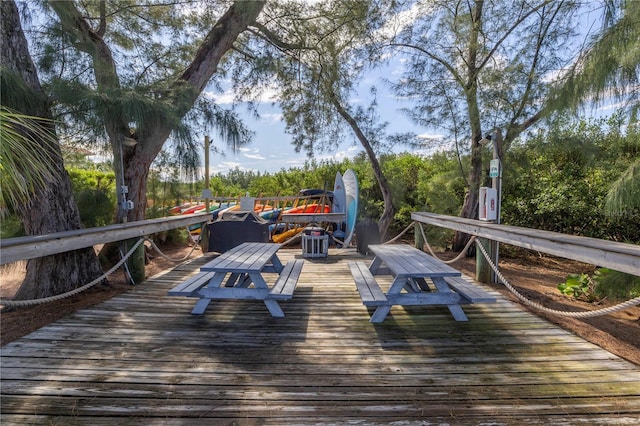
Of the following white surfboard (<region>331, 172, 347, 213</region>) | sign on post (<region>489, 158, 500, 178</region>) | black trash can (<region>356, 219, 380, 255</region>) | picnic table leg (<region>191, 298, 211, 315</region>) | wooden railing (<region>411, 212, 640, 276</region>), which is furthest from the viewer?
white surfboard (<region>331, 172, 347, 213</region>)

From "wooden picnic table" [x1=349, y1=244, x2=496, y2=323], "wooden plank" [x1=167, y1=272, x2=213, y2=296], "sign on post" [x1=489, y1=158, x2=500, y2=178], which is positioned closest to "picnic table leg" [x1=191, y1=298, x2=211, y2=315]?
"wooden plank" [x1=167, y1=272, x2=213, y2=296]

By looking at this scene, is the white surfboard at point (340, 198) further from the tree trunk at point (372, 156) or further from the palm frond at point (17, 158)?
the palm frond at point (17, 158)

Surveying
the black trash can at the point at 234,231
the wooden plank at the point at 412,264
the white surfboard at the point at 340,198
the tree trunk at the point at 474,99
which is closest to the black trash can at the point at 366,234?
the white surfboard at the point at 340,198

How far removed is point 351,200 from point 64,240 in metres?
5.21

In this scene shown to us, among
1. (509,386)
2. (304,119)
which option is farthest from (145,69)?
(509,386)

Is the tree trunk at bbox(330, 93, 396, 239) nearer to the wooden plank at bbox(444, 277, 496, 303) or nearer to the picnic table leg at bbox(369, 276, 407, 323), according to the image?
the wooden plank at bbox(444, 277, 496, 303)

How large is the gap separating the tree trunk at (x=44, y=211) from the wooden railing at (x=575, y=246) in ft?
14.4

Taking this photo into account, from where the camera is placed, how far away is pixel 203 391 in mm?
1788

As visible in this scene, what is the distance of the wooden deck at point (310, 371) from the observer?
1.63 metres

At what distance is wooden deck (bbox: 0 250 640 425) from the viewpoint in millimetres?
1626

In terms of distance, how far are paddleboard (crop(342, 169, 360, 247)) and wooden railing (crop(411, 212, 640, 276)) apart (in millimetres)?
3110

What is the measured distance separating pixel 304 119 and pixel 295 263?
4.08 meters

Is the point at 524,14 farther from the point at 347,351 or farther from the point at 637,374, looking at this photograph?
the point at 347,351

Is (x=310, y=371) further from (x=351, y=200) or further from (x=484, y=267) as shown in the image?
(x=351, y=200)
